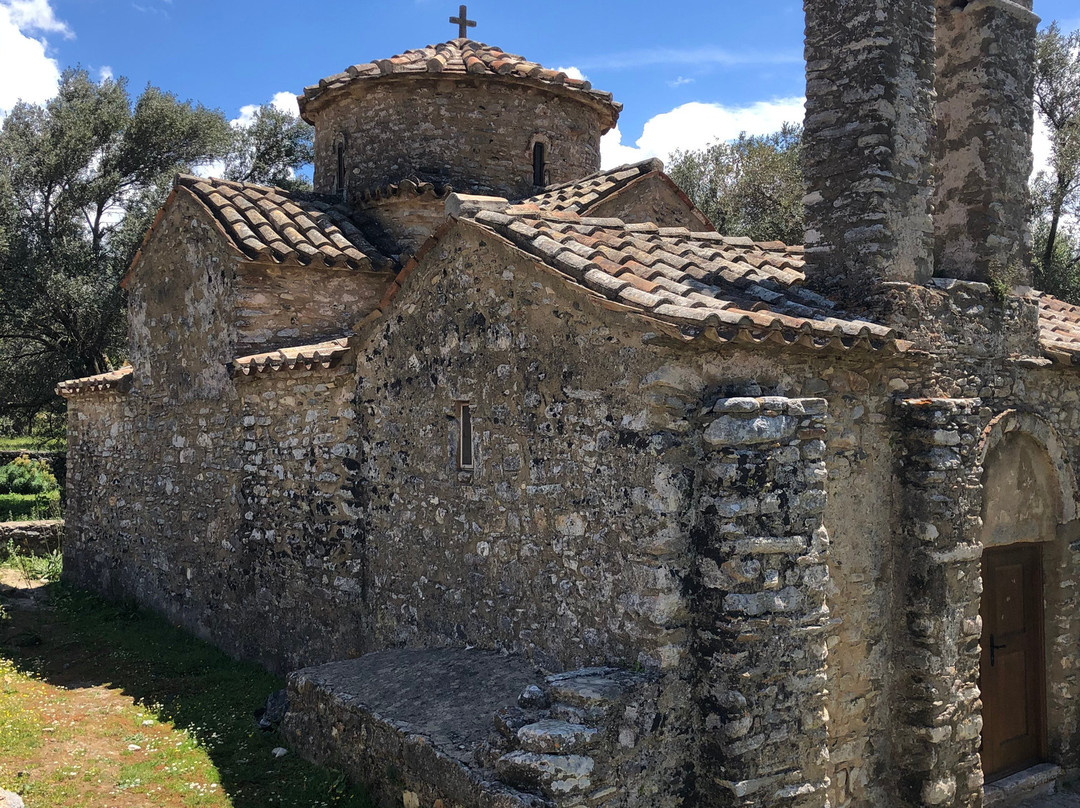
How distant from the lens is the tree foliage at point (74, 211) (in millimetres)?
18234

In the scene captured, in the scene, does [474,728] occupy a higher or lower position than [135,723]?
higher

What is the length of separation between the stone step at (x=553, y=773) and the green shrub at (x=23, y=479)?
22337mm

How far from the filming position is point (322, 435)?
773 centimetres

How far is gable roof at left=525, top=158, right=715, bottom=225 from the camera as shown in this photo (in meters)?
9.11

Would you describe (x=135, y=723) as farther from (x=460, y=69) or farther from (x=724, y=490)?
(x=460, y=69)

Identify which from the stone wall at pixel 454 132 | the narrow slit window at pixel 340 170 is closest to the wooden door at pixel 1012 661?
the stone wall at pixel 454 132

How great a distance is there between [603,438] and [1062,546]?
→ 398 cm

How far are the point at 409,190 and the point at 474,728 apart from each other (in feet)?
22.9

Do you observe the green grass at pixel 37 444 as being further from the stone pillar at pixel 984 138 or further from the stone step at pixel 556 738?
the stone pillar at pixel 984 138

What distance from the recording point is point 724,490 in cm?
459

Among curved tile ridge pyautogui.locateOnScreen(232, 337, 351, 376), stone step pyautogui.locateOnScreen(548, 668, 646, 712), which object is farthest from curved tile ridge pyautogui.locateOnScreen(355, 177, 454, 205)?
stone step pyautogui.locateOnScreen(548, 668, 646, 712)

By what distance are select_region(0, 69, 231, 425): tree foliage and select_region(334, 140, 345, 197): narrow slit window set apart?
9.41 meters

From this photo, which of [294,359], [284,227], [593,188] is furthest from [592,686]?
[284,227]

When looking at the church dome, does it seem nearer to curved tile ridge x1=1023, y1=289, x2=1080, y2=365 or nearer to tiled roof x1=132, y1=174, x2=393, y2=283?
tiled roof x1=132, y1=174, x2=393, y2=283
